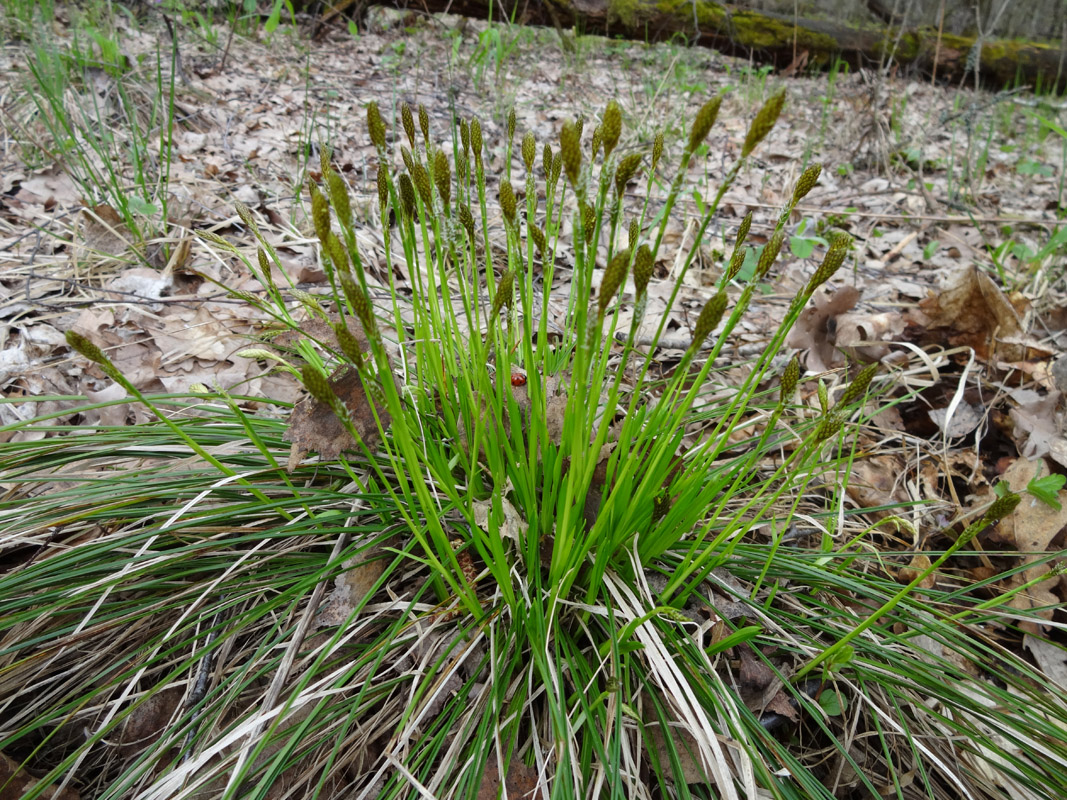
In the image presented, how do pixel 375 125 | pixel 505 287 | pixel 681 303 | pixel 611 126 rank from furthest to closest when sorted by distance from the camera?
pixel 681 303, pixel 505 287, pixel 375 125, pixel 611 126

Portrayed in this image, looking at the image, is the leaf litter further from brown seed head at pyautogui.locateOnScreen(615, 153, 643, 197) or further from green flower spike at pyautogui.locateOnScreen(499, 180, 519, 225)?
brown seed head at pyautogui.locateOnScreen(615, 153, 643, 197)

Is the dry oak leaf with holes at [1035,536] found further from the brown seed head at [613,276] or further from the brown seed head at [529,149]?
the brown seed head at [529,149]

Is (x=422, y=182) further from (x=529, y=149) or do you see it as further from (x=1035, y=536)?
(x=1035, y=536)

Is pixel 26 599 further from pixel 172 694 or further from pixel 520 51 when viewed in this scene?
pixel 520 51

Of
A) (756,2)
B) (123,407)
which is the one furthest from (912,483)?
(756,2)

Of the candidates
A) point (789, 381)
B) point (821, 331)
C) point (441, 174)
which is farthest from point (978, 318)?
Answer: point (441, 174)

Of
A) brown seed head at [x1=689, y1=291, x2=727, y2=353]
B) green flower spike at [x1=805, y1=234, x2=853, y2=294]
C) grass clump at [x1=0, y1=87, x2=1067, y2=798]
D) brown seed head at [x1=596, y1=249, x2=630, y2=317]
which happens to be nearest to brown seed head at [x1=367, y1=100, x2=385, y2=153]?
grass clump at [x1=0, y1=87, x2=1067, y2=798]

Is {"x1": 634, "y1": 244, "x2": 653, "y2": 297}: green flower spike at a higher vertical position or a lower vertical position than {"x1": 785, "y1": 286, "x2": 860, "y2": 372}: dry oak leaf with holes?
higher
